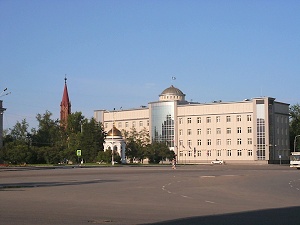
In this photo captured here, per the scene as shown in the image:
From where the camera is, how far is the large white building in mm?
138000

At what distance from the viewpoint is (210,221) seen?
15414mm

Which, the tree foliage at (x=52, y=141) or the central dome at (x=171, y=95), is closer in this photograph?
the tree foliage at (x=52, y=141)

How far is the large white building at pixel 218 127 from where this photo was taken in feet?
453

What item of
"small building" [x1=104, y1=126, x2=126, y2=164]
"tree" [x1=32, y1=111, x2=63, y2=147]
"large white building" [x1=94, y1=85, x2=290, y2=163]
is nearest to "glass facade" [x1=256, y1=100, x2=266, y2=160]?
"large white building" [x1=94, y1=85, x2=290, y2=163]

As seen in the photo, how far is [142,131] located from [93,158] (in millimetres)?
30879

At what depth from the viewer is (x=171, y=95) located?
523 ft

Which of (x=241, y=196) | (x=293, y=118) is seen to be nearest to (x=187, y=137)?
(x=293, y=118)

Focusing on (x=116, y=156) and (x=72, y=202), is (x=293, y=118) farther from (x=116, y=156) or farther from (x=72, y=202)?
(x=72, y=202)

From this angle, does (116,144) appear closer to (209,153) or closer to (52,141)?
(209,153)

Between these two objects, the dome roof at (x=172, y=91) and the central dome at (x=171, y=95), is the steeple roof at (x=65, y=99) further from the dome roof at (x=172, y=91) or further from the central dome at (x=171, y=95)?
the dome roof at (x=172, y=91)

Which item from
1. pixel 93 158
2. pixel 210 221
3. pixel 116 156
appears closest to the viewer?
pixel 210 221

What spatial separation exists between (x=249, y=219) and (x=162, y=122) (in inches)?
5424

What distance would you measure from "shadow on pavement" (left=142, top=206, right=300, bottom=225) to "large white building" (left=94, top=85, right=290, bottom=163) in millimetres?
118533

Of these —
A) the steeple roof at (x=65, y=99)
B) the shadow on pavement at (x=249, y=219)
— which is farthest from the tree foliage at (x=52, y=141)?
the shadow on pavement at (x=249, y=219)
